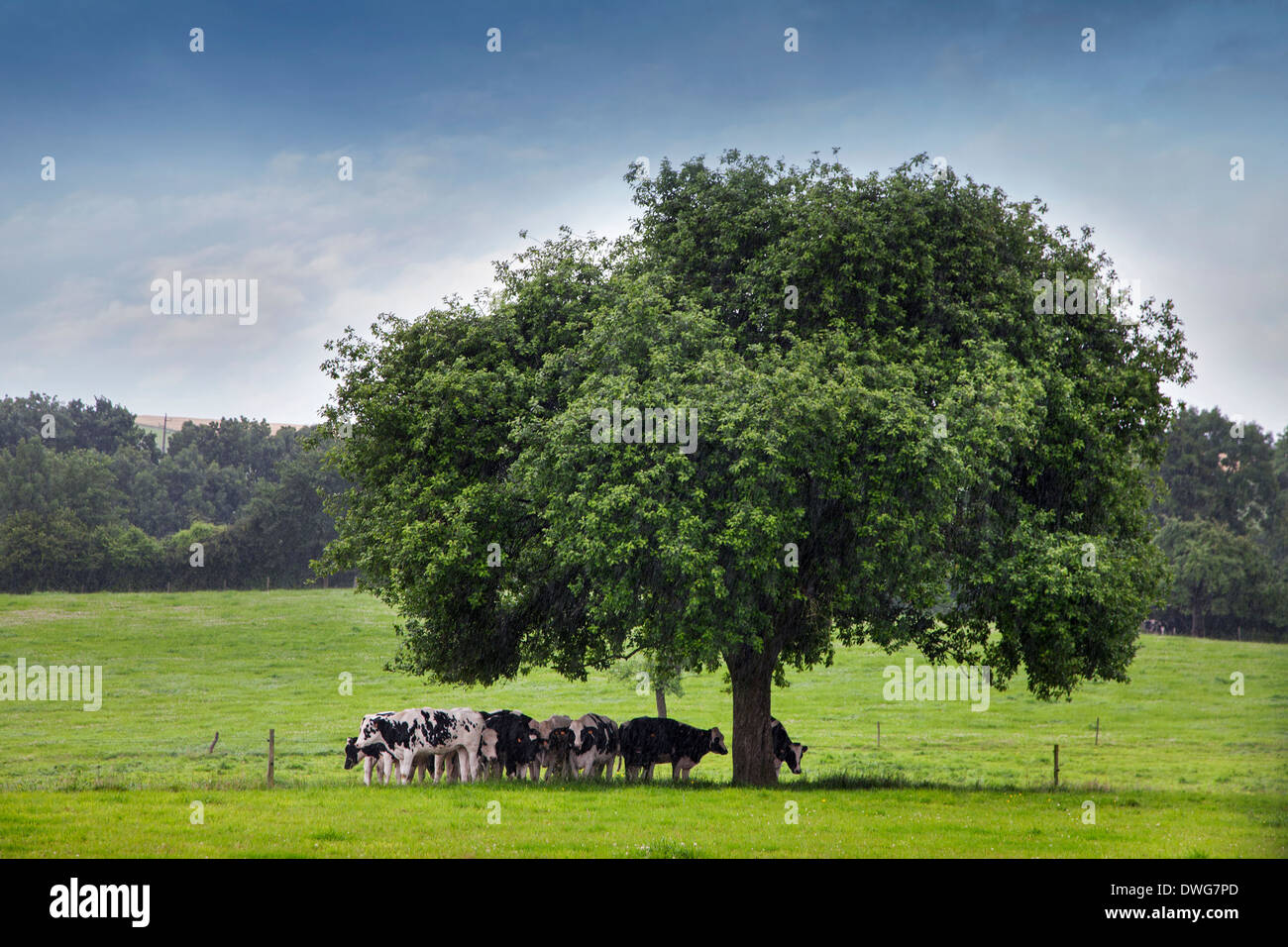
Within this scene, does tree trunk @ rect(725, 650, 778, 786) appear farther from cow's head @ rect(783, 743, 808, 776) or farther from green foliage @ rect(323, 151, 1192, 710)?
cow's head @ rect(783, 743, 808, 776)

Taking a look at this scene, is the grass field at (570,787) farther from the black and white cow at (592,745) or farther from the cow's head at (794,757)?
the black and white cow at (592,745)

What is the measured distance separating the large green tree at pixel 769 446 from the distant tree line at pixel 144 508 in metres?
44.6

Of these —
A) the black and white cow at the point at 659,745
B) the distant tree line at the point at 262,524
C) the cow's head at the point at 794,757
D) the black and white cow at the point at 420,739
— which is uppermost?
the distant tree line at the point at 262,524

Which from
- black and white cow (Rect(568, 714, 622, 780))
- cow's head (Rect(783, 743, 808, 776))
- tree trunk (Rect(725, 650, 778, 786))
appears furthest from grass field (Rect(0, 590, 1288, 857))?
black and white cow (Rect(568, 714, 622, 780))

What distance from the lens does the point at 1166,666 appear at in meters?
69.6

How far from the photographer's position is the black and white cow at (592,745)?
2889cm

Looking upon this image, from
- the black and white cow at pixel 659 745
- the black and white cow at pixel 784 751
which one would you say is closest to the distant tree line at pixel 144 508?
the black and white cow at pixel 659 745

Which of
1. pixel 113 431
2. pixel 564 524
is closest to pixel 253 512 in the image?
pixel 113 431

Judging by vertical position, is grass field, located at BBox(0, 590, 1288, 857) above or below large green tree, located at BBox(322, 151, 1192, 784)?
below

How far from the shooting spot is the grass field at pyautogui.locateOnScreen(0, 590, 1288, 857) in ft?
58.7

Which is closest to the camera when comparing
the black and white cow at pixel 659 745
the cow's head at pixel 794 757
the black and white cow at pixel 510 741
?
the black and white cow at pixel 510 741

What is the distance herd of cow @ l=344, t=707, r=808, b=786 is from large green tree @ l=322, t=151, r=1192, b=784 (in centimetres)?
161
